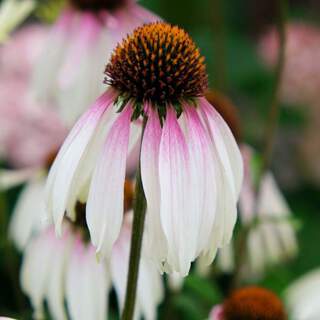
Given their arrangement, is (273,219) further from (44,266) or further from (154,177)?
(154,177)

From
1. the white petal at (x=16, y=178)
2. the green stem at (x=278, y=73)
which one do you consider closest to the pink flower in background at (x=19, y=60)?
the white petal at (x=16, y=178)

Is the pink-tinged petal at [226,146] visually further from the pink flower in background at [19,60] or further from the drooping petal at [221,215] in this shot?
the pink flower in background at [19,60]

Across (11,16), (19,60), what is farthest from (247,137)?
(11,16)

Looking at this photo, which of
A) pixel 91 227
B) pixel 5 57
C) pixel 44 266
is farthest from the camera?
pixel 5 57

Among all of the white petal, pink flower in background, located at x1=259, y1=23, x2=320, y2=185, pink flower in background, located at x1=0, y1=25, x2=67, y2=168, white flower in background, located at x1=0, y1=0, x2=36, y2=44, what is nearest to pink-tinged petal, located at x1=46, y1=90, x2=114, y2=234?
white flower in background, located at x1=0, y1=0, x2=36, y2=44

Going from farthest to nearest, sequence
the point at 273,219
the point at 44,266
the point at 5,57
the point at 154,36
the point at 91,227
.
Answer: the point at 5,57 → the point at 273,219 → the point at 44,266 → the point at 154,36 → the point at 91,227

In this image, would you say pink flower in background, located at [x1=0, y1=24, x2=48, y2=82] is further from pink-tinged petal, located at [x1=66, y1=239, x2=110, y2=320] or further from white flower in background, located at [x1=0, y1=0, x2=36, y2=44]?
pink-tinged petal, located at [x1=66, y1=239, x2=110, y2=320]

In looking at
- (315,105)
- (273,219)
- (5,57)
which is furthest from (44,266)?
(315,105)
